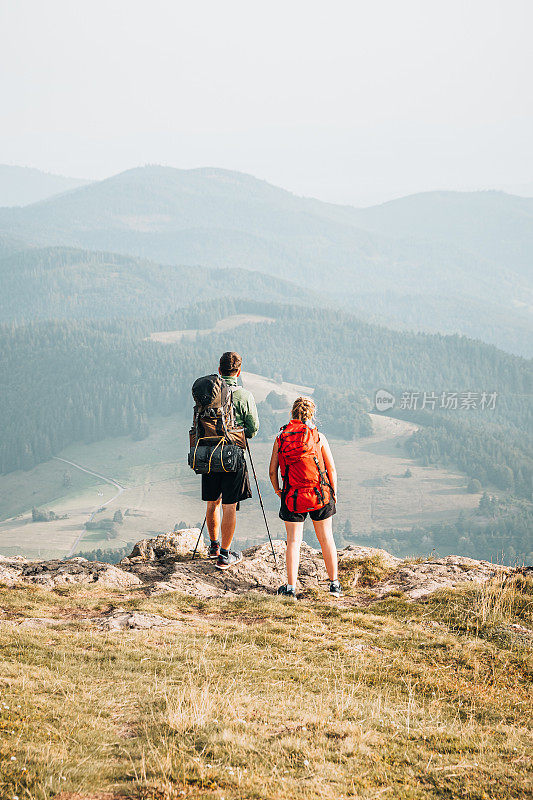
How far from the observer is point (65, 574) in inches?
424

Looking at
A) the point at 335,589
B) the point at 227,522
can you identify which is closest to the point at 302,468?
the point at 335,589

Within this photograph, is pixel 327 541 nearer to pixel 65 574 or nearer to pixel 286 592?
pixel 286 592

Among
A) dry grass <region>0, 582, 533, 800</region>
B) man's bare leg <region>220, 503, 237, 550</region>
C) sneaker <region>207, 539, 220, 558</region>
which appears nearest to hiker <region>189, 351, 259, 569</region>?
man's bare leg <region>220, 503, 237, 550</region>

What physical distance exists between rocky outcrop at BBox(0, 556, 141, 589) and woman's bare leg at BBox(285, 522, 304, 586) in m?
2.75

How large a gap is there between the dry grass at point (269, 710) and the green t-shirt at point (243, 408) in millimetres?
2950

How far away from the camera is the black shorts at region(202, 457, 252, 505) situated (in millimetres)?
10375

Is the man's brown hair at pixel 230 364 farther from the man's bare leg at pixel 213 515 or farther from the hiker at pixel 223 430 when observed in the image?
the man's bare leg at pixel 213 515

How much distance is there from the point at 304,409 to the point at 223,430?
1607mm

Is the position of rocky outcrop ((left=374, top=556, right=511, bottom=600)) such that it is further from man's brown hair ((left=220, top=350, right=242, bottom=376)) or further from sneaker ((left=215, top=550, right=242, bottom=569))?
man's brown hair ((left=220, top=350, right=242, bottom=376))

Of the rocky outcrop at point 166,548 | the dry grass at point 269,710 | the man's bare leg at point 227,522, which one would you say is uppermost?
the man's bare leg at point 227,522

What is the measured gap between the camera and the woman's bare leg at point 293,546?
9102 millimetres

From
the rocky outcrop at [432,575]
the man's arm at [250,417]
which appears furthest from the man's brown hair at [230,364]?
the rocky outcrop at [432,575]

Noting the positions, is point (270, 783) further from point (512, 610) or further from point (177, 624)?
point (512, 610)

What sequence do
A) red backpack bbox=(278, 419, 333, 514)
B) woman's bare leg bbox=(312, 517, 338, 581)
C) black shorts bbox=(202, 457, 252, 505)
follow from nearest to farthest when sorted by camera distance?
red backpack bbox=(278, 419, 333, 514), woman's bare leg bbox=(312, 517, 338, 581), black shorts bbox=(202, 457, 252, 505)
